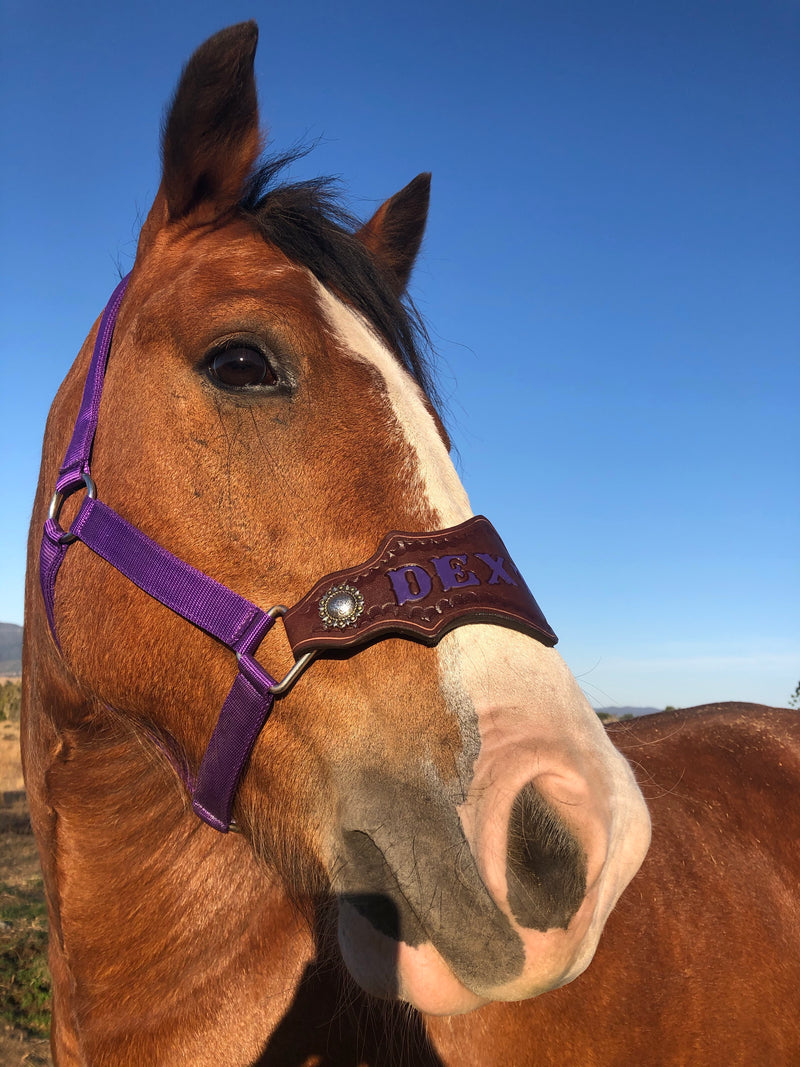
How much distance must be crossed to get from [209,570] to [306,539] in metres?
0.27

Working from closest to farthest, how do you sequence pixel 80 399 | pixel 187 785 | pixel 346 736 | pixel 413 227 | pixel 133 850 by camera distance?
pixel 346 736 → pixel 187 785 → pixel 133 850 → pixel 80 399 → pixel 413 227

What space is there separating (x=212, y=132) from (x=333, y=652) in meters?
1.65

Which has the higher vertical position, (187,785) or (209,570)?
(209,570)

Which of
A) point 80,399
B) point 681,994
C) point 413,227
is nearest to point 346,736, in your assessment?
point 80,399

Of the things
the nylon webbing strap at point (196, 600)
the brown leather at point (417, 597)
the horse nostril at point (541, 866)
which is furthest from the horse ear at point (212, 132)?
the horse nostril at point (541, 866)

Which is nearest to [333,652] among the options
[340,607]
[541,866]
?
[340,607]

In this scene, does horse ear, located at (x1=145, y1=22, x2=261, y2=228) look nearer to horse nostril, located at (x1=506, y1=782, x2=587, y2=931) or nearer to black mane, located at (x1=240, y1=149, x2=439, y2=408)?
black mane, located at (x1=240, y1=149, x2=439, y2=408)

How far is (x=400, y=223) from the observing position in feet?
9.95

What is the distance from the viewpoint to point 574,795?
4.52 ft

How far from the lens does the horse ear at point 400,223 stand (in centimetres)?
297

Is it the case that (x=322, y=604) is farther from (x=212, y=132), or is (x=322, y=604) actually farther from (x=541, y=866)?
(x=212, y=132)

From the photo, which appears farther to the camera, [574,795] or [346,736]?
[346,736]

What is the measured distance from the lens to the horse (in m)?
1.42

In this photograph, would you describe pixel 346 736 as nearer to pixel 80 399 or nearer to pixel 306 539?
pixel 306 539
